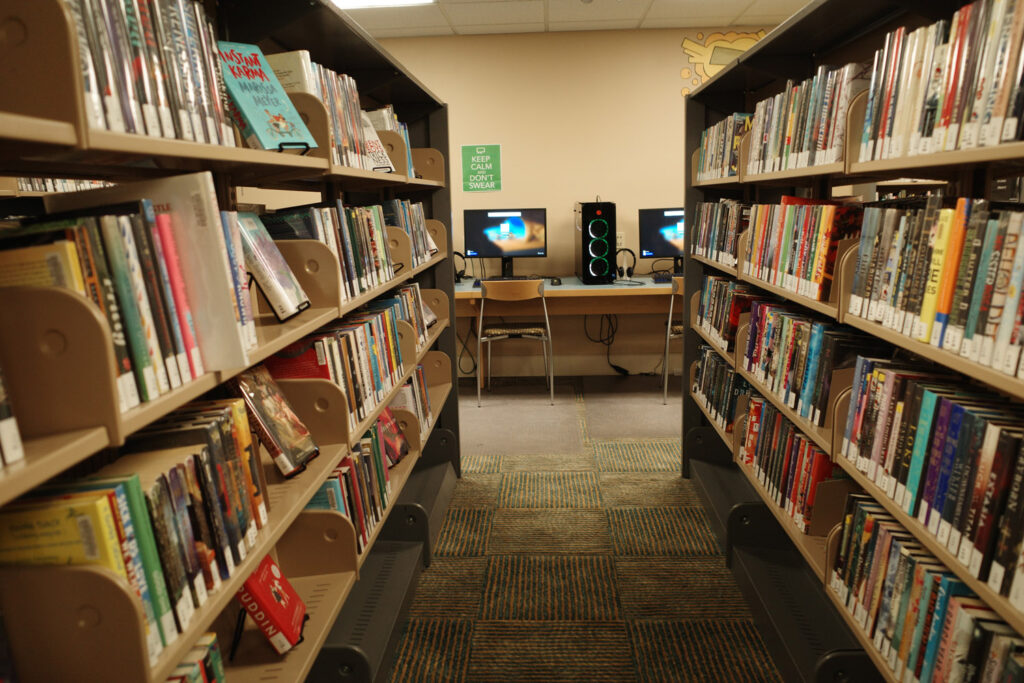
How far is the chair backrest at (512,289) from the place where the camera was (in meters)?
4.28

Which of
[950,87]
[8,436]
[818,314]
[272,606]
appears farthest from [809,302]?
[8,436]

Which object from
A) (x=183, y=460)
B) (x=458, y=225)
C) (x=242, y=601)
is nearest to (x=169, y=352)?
(x=183, y=460)

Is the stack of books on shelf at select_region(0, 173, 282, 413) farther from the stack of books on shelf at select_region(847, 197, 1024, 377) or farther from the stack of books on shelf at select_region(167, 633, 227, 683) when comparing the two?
the stack of books on shelf at select_region(847, 197, 1024, 377)

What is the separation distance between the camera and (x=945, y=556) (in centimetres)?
114

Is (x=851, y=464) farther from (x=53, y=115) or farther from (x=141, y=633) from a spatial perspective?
(x=53, y=115)

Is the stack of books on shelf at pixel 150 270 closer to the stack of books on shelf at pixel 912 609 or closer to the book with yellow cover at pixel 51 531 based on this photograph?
the book with yellow cover at pixel 51 531

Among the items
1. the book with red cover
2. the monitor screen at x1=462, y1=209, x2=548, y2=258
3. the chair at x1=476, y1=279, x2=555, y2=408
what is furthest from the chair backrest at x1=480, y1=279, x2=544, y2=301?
the book with red cover

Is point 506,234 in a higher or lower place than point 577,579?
higher

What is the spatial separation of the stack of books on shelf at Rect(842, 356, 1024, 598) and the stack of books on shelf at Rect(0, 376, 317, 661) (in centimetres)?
117

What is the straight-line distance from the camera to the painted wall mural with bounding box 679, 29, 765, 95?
479cm

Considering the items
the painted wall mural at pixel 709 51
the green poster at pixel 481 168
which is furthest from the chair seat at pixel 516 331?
the painted wall mural at pixel 709 51

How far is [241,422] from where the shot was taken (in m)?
1.21

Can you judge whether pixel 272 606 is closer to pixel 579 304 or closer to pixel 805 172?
pixel 805 172

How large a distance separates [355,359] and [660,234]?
3.37 meters
